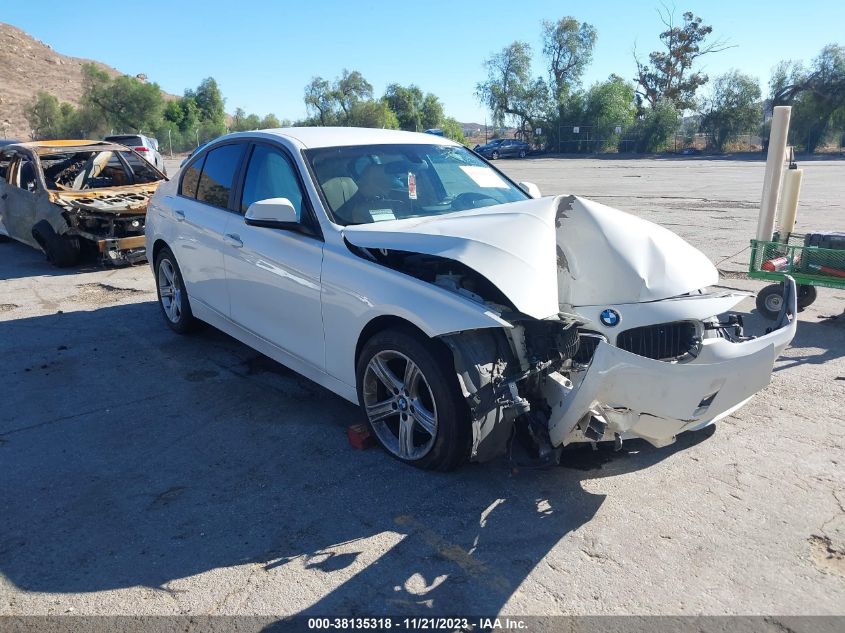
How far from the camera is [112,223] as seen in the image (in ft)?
30.9

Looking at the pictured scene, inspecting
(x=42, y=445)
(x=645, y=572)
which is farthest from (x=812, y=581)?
(x=42, y=445)

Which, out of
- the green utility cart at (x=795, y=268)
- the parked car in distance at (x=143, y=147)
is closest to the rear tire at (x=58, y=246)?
the green utility cart at (x=795, y=268)

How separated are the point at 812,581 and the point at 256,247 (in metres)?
3.76

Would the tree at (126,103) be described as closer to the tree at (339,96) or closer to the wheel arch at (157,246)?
the tree at (339,96)

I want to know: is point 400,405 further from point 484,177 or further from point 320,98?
point 320,98

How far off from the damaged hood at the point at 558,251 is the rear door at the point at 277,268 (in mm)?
402

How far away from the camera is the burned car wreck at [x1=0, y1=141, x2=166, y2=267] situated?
938 centimetres

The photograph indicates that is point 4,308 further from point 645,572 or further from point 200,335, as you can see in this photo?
point 645,572

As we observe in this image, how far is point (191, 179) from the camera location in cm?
598

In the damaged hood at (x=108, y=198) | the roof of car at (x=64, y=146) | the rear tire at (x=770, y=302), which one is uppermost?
the roof of car at (x=64, y=146)

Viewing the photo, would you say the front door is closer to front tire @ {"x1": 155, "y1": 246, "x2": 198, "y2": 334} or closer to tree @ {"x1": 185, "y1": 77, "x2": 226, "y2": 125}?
front tire @ {"x1": 155, "y1": 246, "x2": 198, "y2": 334}

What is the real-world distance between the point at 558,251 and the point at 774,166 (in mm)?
3932

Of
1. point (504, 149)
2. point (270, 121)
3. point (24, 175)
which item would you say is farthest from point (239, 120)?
point (24, 175)

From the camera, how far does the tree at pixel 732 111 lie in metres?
49.0
